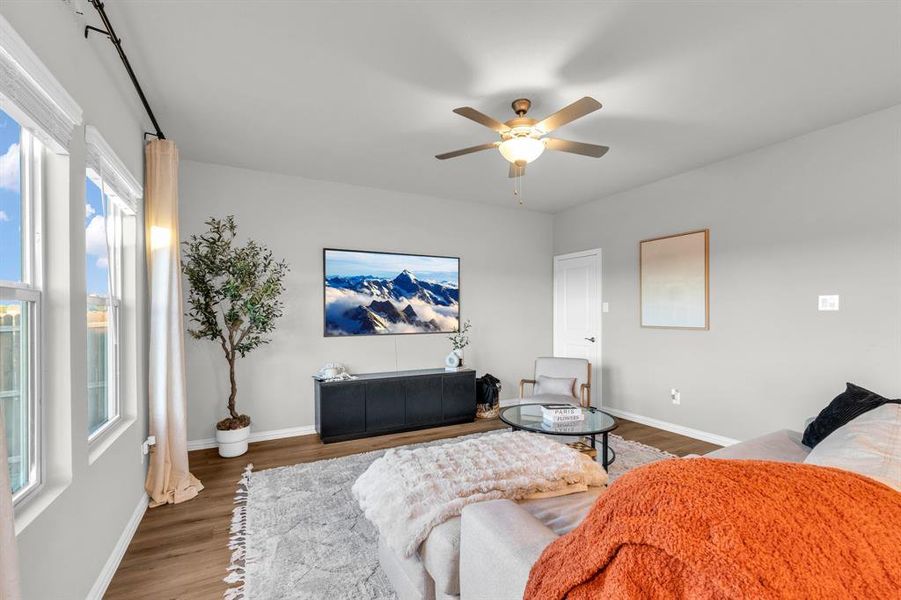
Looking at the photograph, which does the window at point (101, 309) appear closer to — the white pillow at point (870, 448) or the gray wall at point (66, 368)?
the gray wall at point (66, 368)

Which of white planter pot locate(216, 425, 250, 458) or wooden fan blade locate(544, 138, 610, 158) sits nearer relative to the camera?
wooden fan blade locate(544, 138, 610, 158)

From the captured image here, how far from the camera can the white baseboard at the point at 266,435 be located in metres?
3.83

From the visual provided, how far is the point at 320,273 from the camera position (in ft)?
14.5

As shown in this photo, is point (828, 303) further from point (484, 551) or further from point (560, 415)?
point (484, 551)

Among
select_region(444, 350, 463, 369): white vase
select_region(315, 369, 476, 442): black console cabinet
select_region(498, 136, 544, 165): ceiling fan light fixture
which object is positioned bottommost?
select_region(315, 369, 476, 442): black console cabinet

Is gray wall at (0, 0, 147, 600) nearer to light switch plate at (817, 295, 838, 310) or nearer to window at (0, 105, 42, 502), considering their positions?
window at (0, 105, 42, 502)

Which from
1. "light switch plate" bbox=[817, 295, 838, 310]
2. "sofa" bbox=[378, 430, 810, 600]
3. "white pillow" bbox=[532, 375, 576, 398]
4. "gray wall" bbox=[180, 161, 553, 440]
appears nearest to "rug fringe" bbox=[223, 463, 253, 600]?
"sofa" bbox=[378, 430, 810, 600]

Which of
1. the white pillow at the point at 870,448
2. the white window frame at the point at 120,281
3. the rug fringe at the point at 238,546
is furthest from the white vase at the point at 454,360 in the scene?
the white pillow at the point at 870,448

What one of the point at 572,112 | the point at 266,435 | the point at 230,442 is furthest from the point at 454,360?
the point at 572,112

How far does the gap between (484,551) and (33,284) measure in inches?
72.8

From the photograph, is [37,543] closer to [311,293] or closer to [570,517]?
[570,517]

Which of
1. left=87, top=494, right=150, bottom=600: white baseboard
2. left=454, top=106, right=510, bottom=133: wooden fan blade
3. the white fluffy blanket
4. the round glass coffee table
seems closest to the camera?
the white fluffy blanket

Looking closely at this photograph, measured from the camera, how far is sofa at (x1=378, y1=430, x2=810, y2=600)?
111 cm

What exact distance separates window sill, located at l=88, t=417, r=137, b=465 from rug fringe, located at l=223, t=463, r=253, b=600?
32.6 inches
